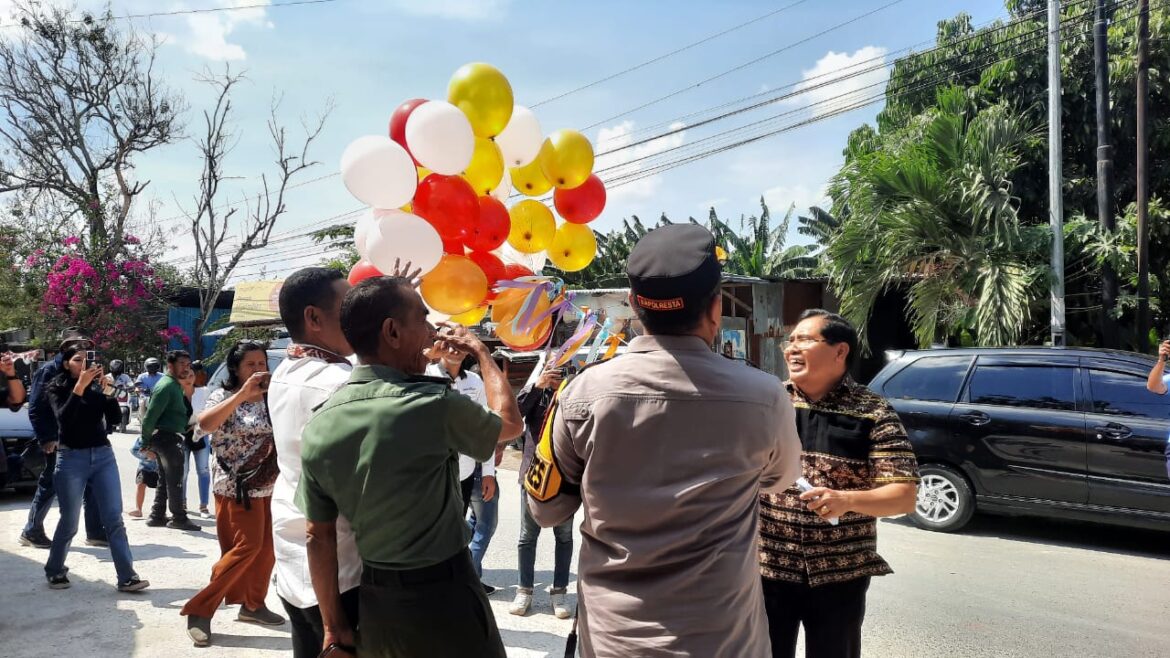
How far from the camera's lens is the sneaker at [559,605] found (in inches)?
193

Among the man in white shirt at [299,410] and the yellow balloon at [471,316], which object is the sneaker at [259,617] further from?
the man in white shirt at [299,410]

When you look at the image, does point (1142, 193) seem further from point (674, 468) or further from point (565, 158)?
point (674, 468)

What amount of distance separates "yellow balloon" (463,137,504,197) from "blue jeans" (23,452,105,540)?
13.7ft

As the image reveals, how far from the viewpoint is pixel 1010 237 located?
11133 mm

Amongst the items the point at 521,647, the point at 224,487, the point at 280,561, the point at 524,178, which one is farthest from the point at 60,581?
the point at 524,178

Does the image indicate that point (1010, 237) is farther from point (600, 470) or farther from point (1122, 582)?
point (600, 470)

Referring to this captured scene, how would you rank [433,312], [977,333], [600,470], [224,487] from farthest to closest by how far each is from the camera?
[977,333], [224,487], [433,312], [600,470]

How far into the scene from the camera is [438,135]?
4117 mm

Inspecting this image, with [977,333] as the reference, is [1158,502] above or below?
below

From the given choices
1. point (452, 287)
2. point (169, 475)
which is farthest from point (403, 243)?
point (169, 475)

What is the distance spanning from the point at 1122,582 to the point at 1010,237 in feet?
21.8

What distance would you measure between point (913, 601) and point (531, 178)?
376 cm

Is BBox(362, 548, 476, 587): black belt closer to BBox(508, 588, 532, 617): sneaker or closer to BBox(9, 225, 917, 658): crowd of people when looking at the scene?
BBox(9, 225, 917, 658): crowd of people

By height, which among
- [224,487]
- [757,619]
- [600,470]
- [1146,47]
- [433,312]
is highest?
[1146,47]
